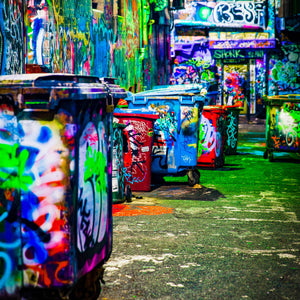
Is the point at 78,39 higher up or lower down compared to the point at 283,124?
higher up

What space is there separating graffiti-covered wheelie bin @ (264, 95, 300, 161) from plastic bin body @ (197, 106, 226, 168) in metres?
1.64

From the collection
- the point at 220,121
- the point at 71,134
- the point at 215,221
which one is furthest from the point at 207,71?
the point at 71,134

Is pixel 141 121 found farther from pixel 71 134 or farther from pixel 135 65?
pixel 135 65

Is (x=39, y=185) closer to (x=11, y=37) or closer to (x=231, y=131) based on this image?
(x=11, y=37)

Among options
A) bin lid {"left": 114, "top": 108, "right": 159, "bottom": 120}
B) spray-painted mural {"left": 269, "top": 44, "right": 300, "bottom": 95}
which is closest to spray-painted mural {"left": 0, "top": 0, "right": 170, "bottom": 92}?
bin lid {"left": 114, "top": 108, "right": 159, "bottom": 120}

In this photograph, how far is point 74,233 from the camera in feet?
10.5

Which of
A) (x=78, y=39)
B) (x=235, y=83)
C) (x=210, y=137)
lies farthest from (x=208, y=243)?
(x=235, y=83)

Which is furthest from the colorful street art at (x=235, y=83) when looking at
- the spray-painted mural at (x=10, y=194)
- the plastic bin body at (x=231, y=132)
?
the spray-painted mural at (x=10, y=194)

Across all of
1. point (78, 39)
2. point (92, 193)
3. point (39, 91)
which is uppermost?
point (78, 39)

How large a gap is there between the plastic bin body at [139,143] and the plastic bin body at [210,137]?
275 cm

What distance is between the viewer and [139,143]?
802 centimetres

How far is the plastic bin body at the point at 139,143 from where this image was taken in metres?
8.00

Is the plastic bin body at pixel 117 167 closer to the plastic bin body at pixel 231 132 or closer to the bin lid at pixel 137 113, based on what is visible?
the bin lid at pixel 137 113

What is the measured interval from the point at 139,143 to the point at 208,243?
3.12m
